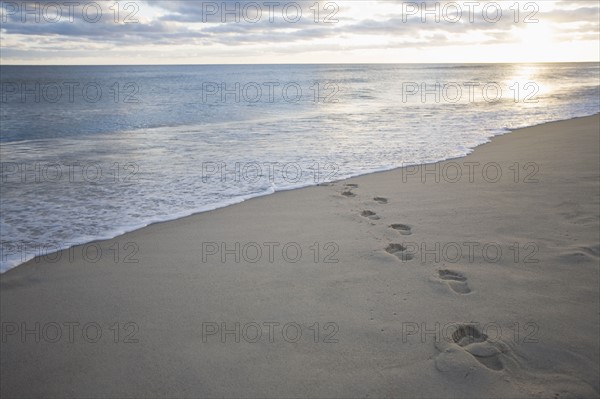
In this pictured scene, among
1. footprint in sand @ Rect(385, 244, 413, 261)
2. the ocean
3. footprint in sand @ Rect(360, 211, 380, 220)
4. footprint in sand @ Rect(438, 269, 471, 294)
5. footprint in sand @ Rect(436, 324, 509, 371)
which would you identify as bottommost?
footprint in sand @ Rect(436, 324, 509, 371)

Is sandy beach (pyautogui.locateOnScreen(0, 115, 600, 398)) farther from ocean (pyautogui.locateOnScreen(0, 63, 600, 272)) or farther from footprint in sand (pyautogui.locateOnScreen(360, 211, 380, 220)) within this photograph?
ocean (pyautogui.locateOnScreen(0, 63, 600, 272))

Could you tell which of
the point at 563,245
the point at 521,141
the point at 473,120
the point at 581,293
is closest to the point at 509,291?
the point at 581,293

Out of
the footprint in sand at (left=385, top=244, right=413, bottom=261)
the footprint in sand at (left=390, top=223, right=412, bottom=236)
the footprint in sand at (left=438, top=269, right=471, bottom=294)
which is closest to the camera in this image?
the footprint in sand at (left=438, top=269, right=471, bottom=294)

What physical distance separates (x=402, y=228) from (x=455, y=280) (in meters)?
1.23

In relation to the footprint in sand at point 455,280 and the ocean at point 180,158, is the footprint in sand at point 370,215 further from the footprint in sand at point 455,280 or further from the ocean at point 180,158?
the ocean at point 180,158

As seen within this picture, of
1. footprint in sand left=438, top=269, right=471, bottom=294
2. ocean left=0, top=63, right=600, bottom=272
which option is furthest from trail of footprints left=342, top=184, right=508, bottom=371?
ocean left=0, top=63, right=600, bottom=272

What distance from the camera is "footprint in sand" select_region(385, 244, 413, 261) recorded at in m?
3.96

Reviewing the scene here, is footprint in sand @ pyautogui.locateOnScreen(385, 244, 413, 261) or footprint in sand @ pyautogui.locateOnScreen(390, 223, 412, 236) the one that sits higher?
footprint in sand @ pyautogui.locateOnScreen(390, 223, 412, 236)

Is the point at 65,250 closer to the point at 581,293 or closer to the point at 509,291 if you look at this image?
the point at 509,291

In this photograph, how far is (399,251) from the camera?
13.5 feet

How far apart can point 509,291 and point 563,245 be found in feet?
3.87

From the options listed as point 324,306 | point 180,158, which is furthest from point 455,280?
point 180,158

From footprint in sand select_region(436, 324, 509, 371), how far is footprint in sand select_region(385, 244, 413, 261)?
1.12 metres

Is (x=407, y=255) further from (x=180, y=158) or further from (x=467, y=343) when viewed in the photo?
(x=180, y=158)
